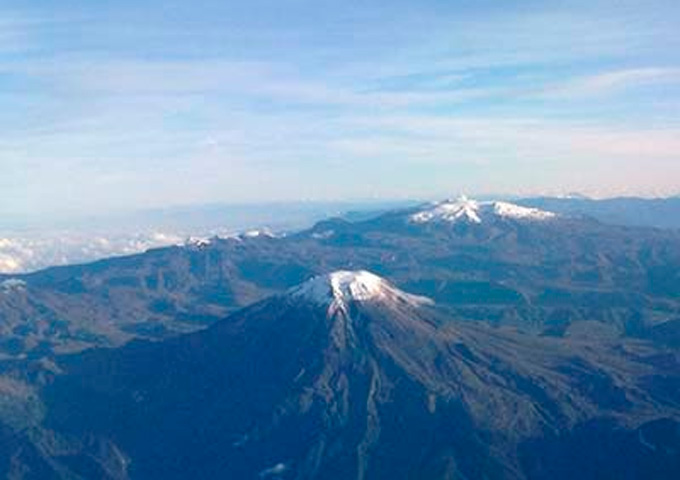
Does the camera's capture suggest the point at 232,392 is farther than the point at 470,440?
Yes

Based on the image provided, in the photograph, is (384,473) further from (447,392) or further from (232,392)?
(232,392)

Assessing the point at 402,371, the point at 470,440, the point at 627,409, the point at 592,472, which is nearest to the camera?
the point at 592,472

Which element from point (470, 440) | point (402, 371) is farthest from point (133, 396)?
point (470, 440)

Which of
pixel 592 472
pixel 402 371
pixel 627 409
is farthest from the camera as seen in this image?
pixel 402 371

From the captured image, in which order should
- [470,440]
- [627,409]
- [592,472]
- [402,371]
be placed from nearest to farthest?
1. [592,472]
2. [470,440]
3. [627,409]
4. [402,371]

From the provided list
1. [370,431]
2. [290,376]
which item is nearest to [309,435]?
[370,431]

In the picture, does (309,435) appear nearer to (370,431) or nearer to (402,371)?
(370,431)

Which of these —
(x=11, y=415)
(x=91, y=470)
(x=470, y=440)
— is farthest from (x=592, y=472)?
(x=11, y=415)

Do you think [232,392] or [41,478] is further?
[232,392]
